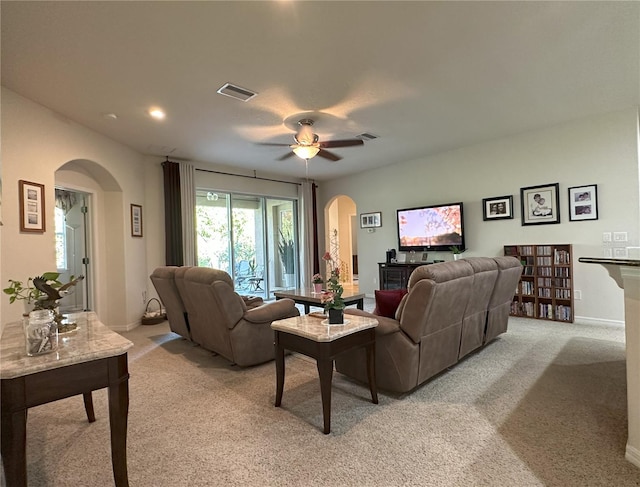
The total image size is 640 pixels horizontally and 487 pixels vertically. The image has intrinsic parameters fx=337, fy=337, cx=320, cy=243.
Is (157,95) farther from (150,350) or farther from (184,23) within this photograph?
(150,350)

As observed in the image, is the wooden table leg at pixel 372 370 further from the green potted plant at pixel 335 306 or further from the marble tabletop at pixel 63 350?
the marble tabletop at pixel 63 350

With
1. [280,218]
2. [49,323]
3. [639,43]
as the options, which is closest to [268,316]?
[49,323]

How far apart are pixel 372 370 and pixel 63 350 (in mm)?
1832

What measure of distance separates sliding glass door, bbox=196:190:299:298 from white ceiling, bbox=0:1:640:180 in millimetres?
2232

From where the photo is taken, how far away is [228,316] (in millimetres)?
3115

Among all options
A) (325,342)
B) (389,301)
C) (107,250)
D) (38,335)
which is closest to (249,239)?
(107,250)

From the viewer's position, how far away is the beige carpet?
1.72m

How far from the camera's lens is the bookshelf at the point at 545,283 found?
15.4ft

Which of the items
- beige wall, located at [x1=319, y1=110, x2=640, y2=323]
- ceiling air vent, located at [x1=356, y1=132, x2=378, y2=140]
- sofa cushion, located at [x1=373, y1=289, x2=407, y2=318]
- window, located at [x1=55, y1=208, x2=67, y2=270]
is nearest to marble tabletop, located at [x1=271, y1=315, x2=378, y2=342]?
sofa cushion, located at [x1=373, y1=289, x2=407, y2=318]

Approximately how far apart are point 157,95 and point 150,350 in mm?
2819

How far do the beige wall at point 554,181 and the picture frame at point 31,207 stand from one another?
4326 millimetres

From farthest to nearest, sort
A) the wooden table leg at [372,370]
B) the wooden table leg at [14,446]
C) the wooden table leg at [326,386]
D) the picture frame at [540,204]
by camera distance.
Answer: the picture frame at [540,204], the wooden table leg at [372,370], the wooden table leg at [326,386], the wooden table leg at [14,446]

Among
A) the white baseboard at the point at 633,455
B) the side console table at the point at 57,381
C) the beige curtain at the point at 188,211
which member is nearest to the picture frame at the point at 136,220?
the beige curtain at the point at 188,211

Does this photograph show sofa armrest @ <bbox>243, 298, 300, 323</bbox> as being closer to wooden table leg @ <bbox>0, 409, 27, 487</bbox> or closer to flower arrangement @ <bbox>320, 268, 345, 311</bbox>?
flower arrangement @ <bbox>320, 268, 345, 311</bbox>
